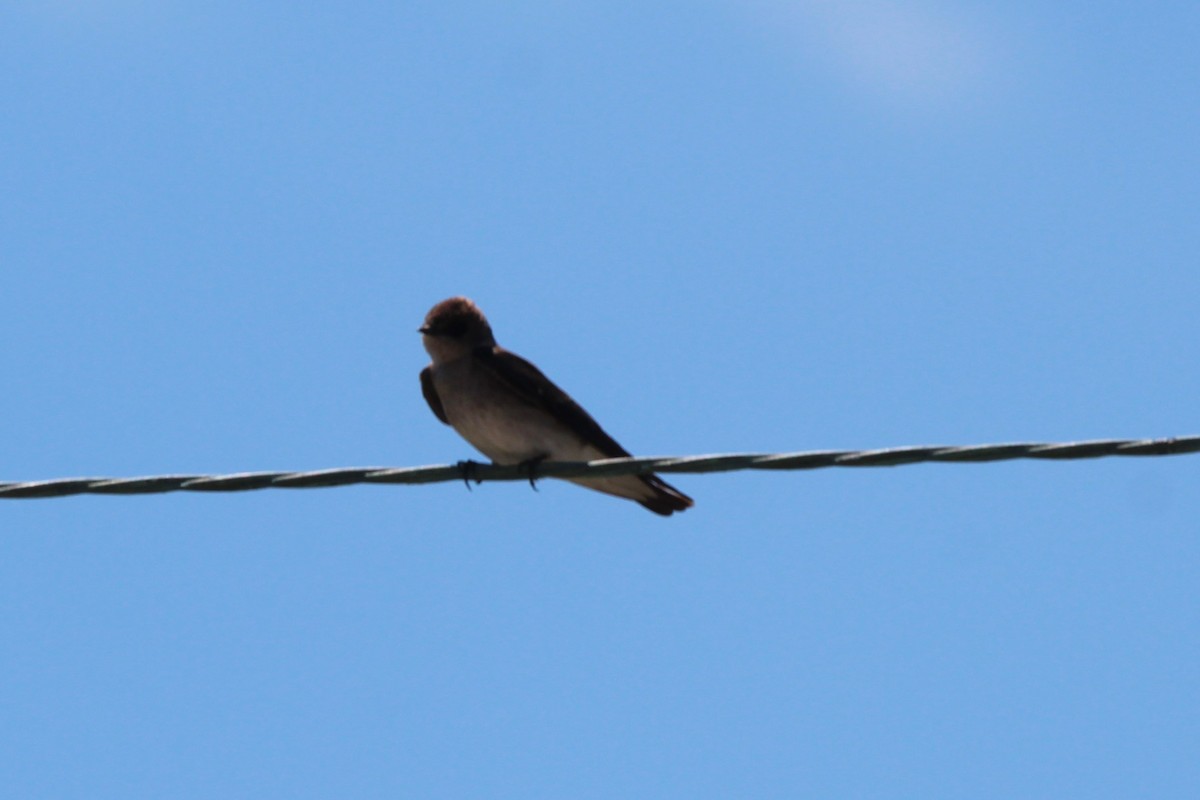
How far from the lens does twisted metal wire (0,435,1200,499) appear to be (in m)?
5.90

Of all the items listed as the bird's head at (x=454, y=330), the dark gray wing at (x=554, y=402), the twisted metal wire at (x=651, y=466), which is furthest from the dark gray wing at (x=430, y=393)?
the twisted metal wire at (x=651, y=466)

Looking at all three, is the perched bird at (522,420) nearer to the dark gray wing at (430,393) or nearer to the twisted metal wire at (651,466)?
the dark gray wing at (430,393)

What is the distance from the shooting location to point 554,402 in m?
10.4

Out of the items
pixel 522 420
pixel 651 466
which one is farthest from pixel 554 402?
pixel 651 466

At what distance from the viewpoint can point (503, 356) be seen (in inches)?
426

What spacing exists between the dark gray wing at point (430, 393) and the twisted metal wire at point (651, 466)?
11.4 ft

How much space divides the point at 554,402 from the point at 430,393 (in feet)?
3.59

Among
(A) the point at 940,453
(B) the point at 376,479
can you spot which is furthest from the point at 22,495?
(A) the point at 940,453

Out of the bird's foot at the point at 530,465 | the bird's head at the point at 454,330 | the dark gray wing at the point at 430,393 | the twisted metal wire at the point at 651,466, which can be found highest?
the bird's head at the point at 454,330

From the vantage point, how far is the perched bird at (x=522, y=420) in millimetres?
10250

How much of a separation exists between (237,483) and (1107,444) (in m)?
3.08

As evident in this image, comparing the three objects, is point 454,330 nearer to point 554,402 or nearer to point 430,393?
point 430,393

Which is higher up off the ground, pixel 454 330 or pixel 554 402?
pixel 454 330

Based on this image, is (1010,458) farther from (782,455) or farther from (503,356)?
(503,356)
